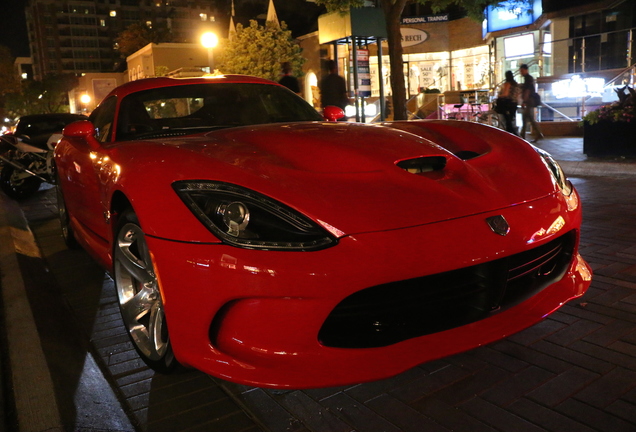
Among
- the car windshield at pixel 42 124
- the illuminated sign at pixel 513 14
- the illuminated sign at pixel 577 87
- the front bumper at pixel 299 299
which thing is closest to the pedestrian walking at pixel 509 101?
the illuminated sign at pixel 577 87

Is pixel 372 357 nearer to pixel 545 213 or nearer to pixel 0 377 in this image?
pixel 545 213

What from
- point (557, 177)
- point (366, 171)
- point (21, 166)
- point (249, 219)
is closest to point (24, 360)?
point (249, 219)

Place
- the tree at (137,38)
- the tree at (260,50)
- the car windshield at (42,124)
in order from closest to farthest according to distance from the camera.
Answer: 1. the car windshield at (42,124)
2. the tree at (260,50)
3. the tree at (137,38)

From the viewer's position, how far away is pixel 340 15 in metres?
15.7

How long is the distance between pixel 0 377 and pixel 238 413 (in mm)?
1309

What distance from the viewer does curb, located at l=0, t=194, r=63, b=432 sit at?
234 centimetres

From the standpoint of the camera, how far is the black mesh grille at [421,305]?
2.10 m

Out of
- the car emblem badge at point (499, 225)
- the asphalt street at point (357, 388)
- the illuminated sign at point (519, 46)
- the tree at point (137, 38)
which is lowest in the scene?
the asphalt street at point (357, 388)

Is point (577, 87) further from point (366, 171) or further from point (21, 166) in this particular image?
point (366, 171)

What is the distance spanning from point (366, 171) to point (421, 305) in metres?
0.61

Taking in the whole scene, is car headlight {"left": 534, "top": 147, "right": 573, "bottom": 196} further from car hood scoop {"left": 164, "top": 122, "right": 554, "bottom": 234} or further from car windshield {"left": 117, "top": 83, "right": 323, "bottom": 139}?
car windshield {"left": 117, "top": 83, "right": 323, "bottom": 139}

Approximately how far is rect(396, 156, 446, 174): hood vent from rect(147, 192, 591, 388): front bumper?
487 mm

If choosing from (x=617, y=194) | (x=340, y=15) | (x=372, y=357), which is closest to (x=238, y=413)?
(x=372, y=357)

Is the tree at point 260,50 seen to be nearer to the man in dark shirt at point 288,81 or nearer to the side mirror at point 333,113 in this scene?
the man in dark shirt at point 288,81
